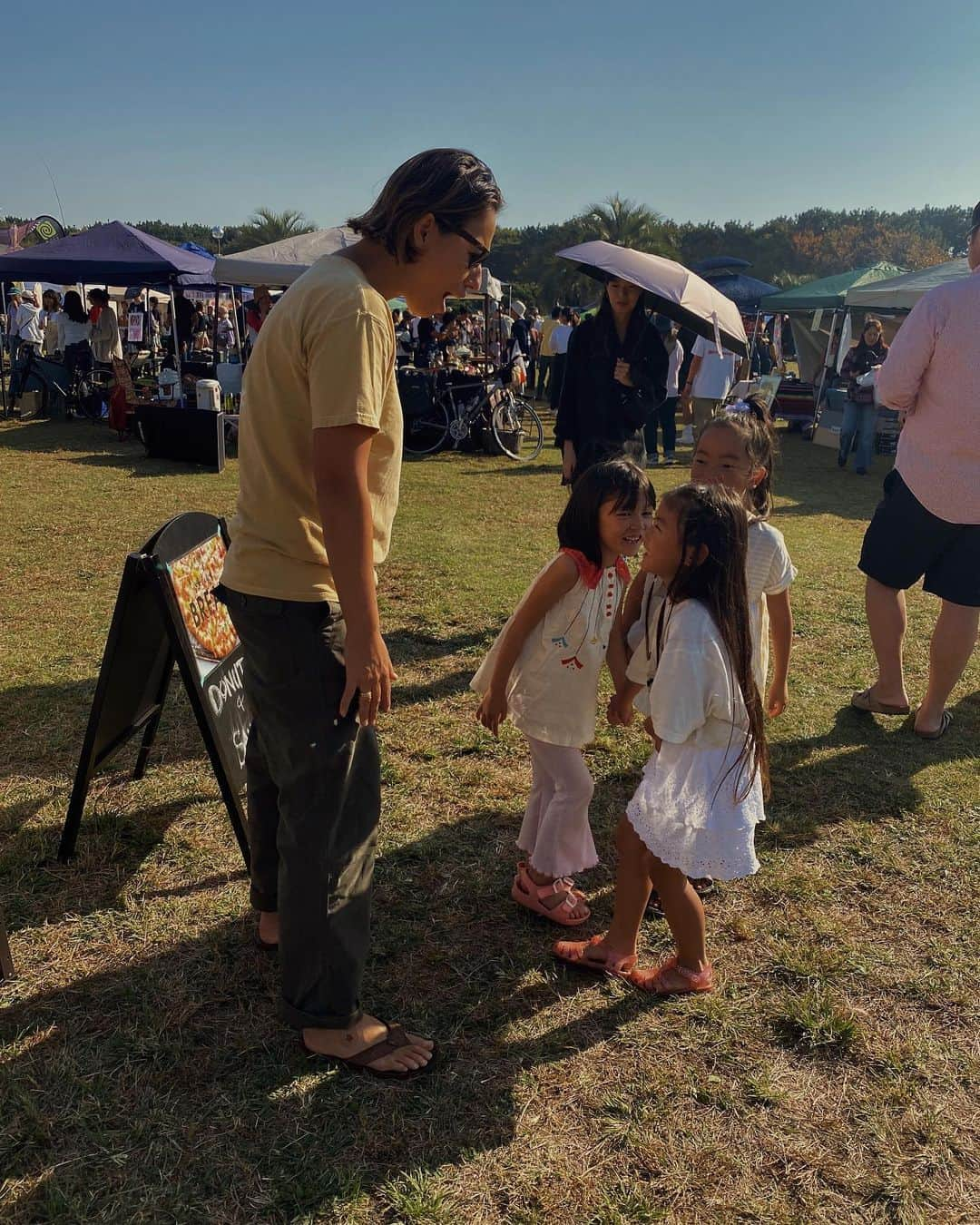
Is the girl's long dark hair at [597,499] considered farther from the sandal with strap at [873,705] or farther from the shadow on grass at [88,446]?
the shadow on grass at [88,446]

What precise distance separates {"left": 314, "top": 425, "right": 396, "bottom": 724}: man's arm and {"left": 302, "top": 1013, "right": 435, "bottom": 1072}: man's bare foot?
861 mm

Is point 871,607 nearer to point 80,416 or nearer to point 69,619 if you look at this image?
point 69,619

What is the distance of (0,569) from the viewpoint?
601 cm

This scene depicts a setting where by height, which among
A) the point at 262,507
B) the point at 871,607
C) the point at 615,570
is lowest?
the point at 871,607

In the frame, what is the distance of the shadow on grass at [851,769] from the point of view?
3359 mm

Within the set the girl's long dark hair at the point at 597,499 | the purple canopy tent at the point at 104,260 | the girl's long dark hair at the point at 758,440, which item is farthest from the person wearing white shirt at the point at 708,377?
the girl's long dark hair at the point at 597,499

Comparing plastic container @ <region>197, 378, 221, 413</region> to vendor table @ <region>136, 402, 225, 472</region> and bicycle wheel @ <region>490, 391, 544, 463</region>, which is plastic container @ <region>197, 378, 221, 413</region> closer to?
vendor table @ <region>136, 402, 225, 472</region>

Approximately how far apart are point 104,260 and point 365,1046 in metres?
13.2

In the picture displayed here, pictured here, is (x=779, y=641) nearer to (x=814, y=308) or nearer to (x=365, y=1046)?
(x=365, y=1046)

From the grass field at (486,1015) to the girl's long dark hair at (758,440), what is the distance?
4.03 feet

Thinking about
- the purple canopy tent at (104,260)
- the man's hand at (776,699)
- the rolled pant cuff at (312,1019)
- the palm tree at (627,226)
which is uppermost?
the palm tree at (627,226)

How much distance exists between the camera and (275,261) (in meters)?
13.0

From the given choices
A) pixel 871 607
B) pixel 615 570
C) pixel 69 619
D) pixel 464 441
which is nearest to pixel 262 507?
pixel 615 570

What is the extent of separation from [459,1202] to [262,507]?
1488 mm
